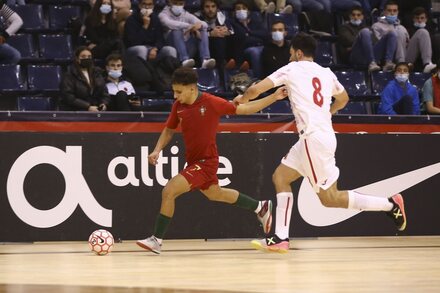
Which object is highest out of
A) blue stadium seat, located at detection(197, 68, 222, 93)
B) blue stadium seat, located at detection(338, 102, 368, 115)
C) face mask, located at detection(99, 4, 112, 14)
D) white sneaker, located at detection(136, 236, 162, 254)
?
face mask, located at detection(99, 4, 112, 14)

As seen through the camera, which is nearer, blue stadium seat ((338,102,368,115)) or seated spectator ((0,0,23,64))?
seated spectator ((0,0,23,64))

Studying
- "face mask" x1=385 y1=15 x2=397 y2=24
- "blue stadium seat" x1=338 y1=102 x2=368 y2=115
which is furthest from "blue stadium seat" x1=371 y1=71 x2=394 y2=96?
"face mask" x1=385 y1=15 x2=397 y2=24

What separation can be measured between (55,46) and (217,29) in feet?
8.81

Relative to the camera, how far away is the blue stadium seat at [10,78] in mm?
15594

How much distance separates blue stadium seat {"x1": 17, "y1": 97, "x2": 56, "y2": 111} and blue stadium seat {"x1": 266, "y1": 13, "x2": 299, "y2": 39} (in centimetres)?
498

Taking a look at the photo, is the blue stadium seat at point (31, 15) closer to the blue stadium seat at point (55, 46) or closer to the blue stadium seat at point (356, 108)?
the blue stadium seat at point (55, 46)

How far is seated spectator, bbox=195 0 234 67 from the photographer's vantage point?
17297 millimetres

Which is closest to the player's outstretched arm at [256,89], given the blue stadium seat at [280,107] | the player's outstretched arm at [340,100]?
the player's outstretched arm at [340,100]

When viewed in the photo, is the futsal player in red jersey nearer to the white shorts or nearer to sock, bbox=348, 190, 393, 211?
the white shorts

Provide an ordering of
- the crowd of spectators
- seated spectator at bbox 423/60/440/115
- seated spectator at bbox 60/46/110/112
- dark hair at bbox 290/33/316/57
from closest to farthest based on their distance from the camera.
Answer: dark hair at bbox 290/33/316/57, seated spectator at bbox 60/46/110/112, the crowd of spectators, seated spectator at bbox 423/60/440/115

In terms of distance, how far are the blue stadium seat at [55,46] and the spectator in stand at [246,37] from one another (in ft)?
8.56

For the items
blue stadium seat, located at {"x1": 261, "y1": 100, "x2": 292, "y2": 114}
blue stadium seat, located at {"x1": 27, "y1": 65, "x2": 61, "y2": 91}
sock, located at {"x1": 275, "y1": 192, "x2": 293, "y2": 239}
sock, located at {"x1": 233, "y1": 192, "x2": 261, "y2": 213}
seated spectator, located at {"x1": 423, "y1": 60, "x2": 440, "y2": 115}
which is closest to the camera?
sock, located at {"x1": 275, "y1": 192, "x2": 293, "y2": 239}

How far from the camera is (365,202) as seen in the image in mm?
10852

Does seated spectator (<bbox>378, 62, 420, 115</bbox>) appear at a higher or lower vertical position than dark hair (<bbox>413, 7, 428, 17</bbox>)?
lower
